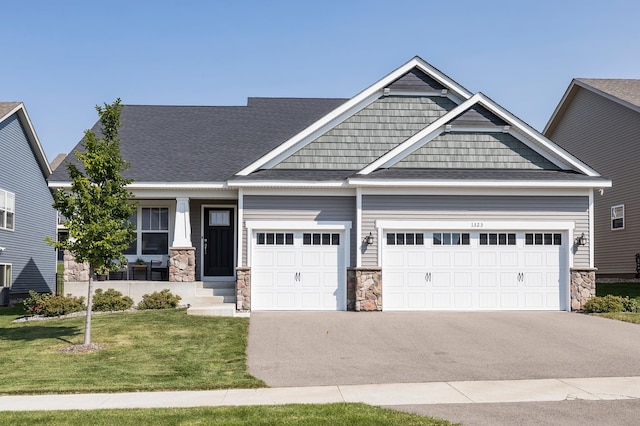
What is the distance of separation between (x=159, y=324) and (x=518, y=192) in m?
10.4

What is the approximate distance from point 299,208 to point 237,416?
35.5 feet

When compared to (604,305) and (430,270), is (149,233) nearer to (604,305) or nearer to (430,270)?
(430,270)

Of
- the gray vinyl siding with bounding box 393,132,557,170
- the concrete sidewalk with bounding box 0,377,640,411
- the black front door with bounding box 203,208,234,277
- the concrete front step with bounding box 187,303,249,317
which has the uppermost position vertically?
the gray vinyl siding with bounding box 393,132,557,170

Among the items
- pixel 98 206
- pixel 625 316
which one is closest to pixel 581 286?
pixel 625 316

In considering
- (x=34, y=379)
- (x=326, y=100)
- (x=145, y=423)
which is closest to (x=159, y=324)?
(x=34, y=379)

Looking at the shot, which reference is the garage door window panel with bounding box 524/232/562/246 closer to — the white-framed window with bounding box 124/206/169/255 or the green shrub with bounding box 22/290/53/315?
the white-framed window with bounding box 124/206/169/255

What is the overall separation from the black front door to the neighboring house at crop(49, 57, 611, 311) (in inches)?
62.0

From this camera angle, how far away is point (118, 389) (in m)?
9.57

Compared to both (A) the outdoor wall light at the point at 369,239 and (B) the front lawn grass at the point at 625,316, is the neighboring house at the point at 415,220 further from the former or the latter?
(B) the front lawn grass at the point at 625,316

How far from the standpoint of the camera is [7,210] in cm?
2441

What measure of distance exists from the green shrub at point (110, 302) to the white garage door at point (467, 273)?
23.8 feet

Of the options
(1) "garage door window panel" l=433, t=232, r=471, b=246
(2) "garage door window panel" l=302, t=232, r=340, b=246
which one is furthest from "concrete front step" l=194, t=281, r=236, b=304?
(1) "garage door window panel" l=433, t=232, r=471, b=246

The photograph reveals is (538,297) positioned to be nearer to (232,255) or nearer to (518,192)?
(518,192)

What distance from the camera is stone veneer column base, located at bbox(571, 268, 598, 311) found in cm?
1798
